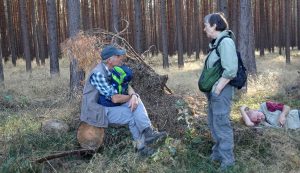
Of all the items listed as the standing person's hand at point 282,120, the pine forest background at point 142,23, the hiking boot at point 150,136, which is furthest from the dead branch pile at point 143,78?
the pine forest background at point 142,23

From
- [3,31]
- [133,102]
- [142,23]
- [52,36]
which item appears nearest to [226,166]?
[133,102]

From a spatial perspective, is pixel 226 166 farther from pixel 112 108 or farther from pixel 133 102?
pixel 112 108

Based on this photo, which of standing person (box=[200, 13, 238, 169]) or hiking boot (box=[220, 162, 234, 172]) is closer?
standing person (box=[200, 13, 238, 169])

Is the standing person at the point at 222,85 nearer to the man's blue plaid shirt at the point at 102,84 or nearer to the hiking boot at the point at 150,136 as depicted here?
the hiking boot at the point at 150,136

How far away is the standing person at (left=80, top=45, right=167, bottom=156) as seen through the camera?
5242mm

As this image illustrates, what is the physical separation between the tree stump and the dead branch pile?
111 cm

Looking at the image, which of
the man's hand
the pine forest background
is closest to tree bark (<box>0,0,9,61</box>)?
the pine forest background

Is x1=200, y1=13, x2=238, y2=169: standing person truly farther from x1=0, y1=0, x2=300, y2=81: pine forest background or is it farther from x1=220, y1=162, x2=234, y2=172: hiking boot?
x1=0, y1=0, x2=300, y2=81: pine forest background

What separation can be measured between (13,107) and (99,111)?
424 cm

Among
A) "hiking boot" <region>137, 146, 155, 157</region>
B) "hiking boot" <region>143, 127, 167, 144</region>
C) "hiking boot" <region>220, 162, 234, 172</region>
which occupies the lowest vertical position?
"hiking boot" <region>220, 162, 234, 172</region>

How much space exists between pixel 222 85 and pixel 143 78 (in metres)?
2.70

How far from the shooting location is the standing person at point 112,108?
5242mm

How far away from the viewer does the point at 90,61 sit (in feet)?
22.8

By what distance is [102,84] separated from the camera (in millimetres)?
5207
